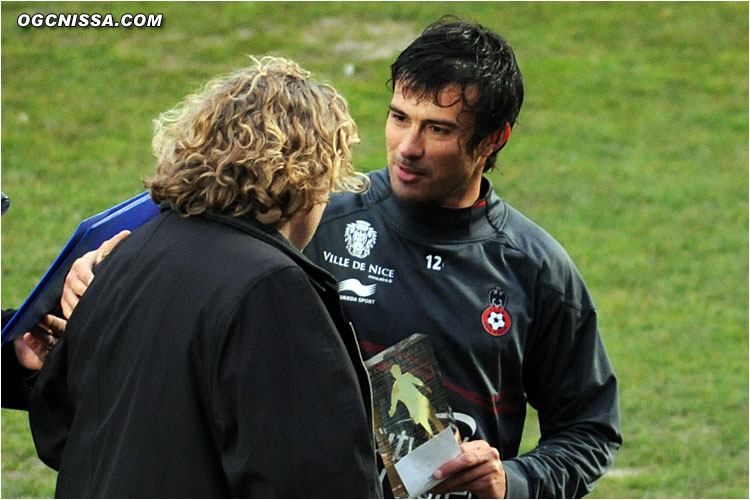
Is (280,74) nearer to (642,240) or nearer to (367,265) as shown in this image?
(367,265)

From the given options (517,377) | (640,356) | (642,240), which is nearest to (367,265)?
(517,377)

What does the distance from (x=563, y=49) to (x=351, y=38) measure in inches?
92.1

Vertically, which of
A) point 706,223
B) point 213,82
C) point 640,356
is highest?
point 213,82

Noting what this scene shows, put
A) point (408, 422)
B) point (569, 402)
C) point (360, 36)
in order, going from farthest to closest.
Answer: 1. point (360, 36)
2. point (569, 402)
3. point (408, 422)

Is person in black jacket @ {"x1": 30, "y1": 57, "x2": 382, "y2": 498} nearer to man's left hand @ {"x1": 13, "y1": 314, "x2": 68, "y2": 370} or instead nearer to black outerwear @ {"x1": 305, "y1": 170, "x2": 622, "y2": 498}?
man's left hand @ {"x1": 13, "y1": 314, "x2": 68, "y2": 370}

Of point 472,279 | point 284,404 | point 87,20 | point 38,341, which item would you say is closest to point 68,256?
point 38,341

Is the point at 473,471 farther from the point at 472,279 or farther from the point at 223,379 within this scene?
the point at 223,379

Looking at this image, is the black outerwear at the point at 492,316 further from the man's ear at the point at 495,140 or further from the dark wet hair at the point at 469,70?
the dark wet hair at the point at 469,70

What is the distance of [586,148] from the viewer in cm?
1177

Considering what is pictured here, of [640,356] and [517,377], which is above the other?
[517,377]

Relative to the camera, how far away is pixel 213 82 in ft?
8.48

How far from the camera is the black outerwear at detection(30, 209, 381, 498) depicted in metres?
2.21

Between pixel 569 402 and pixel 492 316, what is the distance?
0.33 meters

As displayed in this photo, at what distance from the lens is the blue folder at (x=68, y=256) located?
9.22ft
